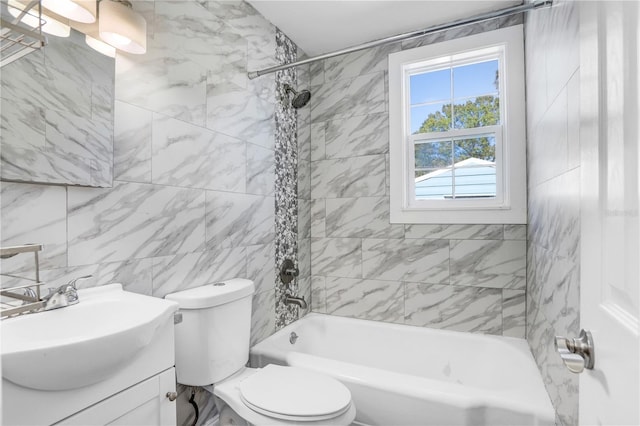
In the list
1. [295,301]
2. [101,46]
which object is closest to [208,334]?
[295,301]

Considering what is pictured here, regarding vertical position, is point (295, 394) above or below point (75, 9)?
below

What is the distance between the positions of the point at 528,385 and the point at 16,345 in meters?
1.93

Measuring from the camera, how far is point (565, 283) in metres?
1.21

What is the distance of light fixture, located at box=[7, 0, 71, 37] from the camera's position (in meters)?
1.05

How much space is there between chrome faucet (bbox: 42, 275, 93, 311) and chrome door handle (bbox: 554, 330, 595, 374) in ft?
4.57

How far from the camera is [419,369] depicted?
2266 millimetres

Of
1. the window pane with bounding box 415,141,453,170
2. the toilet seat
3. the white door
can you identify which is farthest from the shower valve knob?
the white door

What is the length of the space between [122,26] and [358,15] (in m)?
1.53

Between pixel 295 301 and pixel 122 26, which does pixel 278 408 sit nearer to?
pixel 295 301

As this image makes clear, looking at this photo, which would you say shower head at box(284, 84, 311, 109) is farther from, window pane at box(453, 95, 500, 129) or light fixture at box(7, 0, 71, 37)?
light fixture at box(7, 0, 71, 37)

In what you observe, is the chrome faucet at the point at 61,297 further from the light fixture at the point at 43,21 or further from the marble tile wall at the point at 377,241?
the marble tile wall at the point at 377,241

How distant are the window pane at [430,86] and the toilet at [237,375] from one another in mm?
1870

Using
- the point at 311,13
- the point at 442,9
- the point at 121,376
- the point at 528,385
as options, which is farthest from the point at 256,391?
the point at 442,9

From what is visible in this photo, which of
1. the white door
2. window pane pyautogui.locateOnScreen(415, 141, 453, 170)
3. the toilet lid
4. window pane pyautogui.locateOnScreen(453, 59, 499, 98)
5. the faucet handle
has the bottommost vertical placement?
the toilet lid
